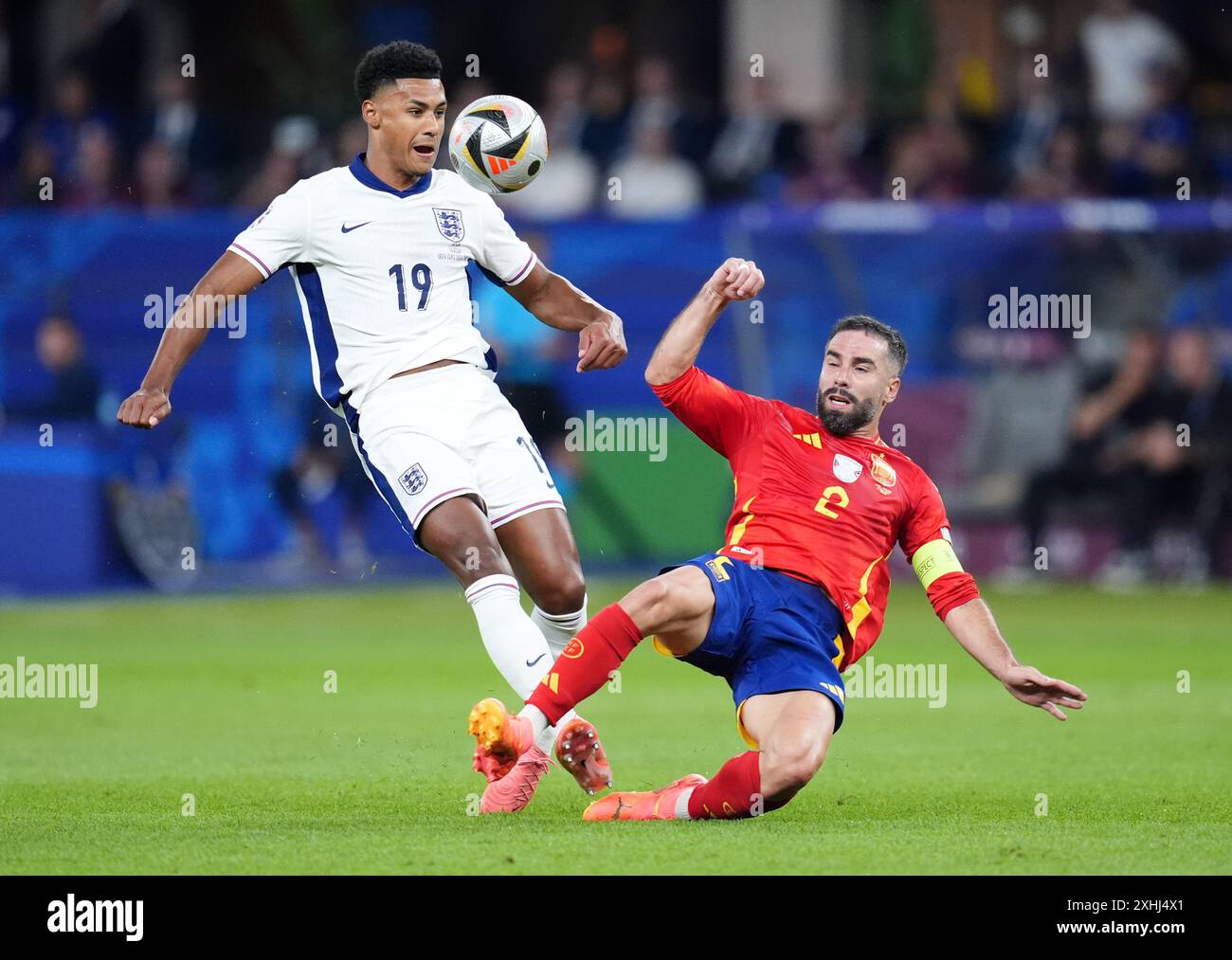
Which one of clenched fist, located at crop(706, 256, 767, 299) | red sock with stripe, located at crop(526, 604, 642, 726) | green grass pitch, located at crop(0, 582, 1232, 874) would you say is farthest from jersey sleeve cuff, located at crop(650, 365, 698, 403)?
green grass pitch, located at crop(0, 582, 1232, 874)

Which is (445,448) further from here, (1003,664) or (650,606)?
(1003,664)

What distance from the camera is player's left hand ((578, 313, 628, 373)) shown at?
756cm

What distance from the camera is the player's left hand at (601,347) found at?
24.8ft

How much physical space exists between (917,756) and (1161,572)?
9044 mm

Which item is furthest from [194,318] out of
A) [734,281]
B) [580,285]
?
[580,285]

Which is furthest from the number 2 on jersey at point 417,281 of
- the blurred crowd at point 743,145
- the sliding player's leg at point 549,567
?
the blurred crowd at point 743,145

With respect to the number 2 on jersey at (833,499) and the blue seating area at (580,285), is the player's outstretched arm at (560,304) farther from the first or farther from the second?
the blue seating area at (580,285)

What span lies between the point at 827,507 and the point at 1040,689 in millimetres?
1095

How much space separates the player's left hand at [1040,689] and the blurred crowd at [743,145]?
1154 cm

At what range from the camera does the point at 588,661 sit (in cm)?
656

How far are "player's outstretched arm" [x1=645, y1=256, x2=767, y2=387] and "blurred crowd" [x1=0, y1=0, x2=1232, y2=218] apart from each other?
1063 centimetres

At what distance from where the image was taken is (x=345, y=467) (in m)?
16.8

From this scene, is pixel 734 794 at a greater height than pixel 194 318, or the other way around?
pixel 194 318

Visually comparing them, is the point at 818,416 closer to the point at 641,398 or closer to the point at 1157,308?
the point at 641,398
